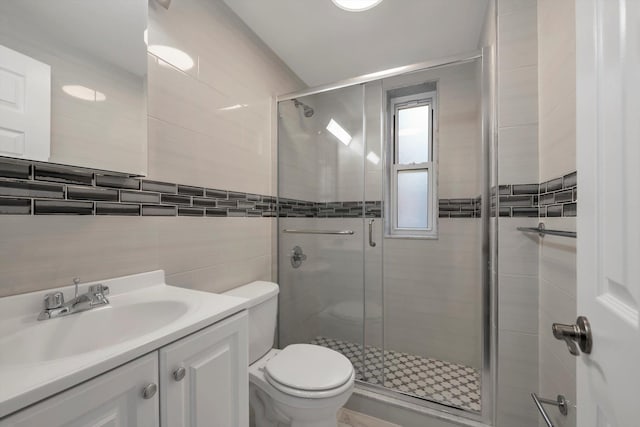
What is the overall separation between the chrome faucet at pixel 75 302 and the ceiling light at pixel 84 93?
1.95 ft

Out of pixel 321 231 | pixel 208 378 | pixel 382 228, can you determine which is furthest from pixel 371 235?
pixel 208 378

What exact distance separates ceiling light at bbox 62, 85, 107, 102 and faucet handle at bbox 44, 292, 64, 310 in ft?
2.05

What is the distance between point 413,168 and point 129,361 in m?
2.03

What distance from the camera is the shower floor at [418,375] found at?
1.58m

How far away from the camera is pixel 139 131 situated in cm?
100

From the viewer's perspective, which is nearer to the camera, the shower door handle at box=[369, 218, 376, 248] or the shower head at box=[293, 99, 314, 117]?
the shower door handle at box=[369, 218, 376, 248]

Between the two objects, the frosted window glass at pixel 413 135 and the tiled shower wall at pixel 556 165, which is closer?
the tiled shower wall at pixel 556 165

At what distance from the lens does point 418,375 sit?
1830mm

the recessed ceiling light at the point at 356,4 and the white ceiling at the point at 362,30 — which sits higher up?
the white ceiling at the point at 362,30

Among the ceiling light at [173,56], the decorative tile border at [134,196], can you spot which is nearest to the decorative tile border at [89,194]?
the decorative tile border at [134,196]

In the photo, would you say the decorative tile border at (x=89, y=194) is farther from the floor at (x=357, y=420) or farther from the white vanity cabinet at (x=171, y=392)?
the floor at (x=357, y=420)

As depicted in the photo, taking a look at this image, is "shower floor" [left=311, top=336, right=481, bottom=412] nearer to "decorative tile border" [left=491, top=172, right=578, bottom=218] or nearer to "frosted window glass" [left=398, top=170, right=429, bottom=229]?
"frosted window glass" [left=398, top=170, right=429, bottom=229]

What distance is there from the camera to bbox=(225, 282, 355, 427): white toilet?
111 centimetres

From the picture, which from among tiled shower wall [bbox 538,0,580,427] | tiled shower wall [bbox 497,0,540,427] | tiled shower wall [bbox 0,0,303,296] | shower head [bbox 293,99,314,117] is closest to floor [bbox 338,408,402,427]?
tiled shower wall [bbox 497,0,540,427]
